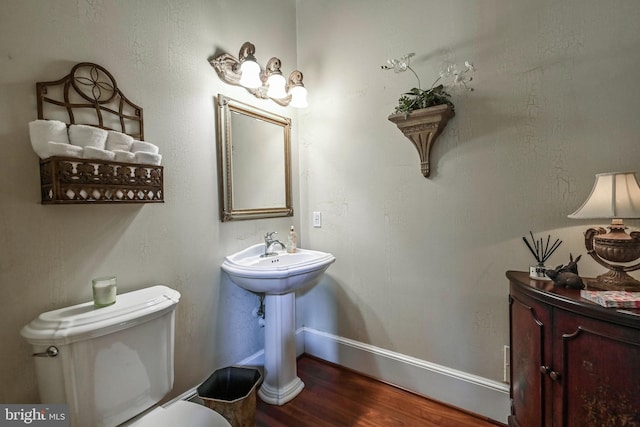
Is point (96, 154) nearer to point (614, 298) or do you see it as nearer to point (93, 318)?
point (93, 318)

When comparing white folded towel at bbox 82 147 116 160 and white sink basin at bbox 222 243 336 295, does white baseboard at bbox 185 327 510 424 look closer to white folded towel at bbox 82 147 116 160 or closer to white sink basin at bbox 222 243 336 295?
white sink basin at bbox 222 243 336 295

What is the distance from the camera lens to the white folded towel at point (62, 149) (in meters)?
0.94

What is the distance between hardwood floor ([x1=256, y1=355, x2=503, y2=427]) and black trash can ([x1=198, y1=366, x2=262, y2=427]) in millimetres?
178

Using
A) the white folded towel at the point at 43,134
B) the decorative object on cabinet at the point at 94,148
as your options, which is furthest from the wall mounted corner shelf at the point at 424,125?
the white folded towel at the point at 43,134

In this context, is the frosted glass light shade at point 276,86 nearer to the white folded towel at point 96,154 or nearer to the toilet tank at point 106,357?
the white folded towel at point 96,154

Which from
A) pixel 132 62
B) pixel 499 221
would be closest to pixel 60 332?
pixel 132 62

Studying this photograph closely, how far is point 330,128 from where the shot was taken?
201 centimetres

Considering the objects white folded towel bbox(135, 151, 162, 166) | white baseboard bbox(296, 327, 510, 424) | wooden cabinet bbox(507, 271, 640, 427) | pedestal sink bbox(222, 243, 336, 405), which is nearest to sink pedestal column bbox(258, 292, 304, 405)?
pedestal sink bbox(222, 243, 336, 405)

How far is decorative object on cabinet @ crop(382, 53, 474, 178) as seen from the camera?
58.5 inches

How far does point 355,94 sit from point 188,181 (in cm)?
120

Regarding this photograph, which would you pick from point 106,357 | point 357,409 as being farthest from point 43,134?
point 357,409

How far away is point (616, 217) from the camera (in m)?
0.97

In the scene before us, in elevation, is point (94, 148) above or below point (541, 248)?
above

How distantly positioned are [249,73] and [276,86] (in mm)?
217
